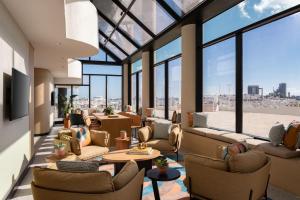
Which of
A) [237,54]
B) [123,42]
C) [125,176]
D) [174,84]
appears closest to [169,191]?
[125,176]

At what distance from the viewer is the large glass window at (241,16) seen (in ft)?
A: 14.8

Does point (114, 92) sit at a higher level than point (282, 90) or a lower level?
higher

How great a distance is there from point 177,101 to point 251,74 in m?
3.65

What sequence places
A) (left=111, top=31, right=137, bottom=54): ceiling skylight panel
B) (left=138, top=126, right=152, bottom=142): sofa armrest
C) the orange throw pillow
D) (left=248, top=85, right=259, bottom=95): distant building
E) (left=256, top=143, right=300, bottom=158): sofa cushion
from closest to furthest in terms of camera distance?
(left=256, top=143, right=300, bottom=158): sofa cushion, (left=248, top=85, right=259, bottom=95): distant building, (left=138, top=126, right=152, bottom=142): sofa armrest, the orange throw pillow, (left=111, top=31, right=137, bottom=54): ceiling skylight panel

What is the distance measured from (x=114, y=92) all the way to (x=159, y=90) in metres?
5.61

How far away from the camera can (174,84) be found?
28.5 ft

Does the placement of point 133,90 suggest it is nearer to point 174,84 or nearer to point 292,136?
point 174,84

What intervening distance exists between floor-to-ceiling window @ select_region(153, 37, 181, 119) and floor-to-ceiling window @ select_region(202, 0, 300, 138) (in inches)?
69.0

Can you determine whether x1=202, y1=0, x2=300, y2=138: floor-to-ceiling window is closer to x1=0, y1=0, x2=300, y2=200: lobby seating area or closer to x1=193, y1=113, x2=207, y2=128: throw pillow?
x1=0, y1=0, x2=300, y2=200: lobby seating area

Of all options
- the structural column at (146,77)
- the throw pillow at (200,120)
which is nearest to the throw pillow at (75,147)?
the throw pillow at (200,120)

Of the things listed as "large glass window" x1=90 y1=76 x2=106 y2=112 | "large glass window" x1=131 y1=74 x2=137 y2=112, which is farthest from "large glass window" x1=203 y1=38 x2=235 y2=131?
"large glass window" x1=90 y1=76 x2=106 y2=112

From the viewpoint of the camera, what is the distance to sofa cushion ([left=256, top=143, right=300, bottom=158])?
3.51m

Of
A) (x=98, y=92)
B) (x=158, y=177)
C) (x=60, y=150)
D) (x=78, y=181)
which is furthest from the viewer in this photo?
(x=98, y=92)

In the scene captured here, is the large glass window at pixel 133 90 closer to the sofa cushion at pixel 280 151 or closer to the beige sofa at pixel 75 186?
the sofa cushion at pixel 280 151
